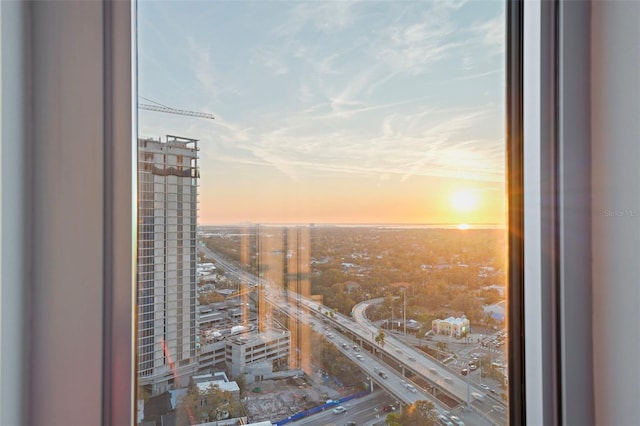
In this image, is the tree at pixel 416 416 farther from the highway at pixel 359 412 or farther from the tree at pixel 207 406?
the tree at pixel 207 406

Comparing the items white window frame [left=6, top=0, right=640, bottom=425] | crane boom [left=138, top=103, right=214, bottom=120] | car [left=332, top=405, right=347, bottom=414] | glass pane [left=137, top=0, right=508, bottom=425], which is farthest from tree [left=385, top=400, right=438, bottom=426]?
crane boom [left=138, top=103, right=214, bottom=120]

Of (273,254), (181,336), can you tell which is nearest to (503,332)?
(273,254)

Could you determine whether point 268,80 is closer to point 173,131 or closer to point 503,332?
point 173,131

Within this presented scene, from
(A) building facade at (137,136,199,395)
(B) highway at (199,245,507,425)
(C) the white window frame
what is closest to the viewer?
(C) the white window frame

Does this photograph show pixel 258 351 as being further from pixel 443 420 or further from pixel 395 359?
pixel 443 420

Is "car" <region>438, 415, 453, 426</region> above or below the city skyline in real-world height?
below

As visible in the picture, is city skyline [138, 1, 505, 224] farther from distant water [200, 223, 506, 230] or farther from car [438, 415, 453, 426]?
car [438, 415, 453, 426]

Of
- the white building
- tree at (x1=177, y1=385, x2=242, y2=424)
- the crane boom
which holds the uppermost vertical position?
the crane boom
